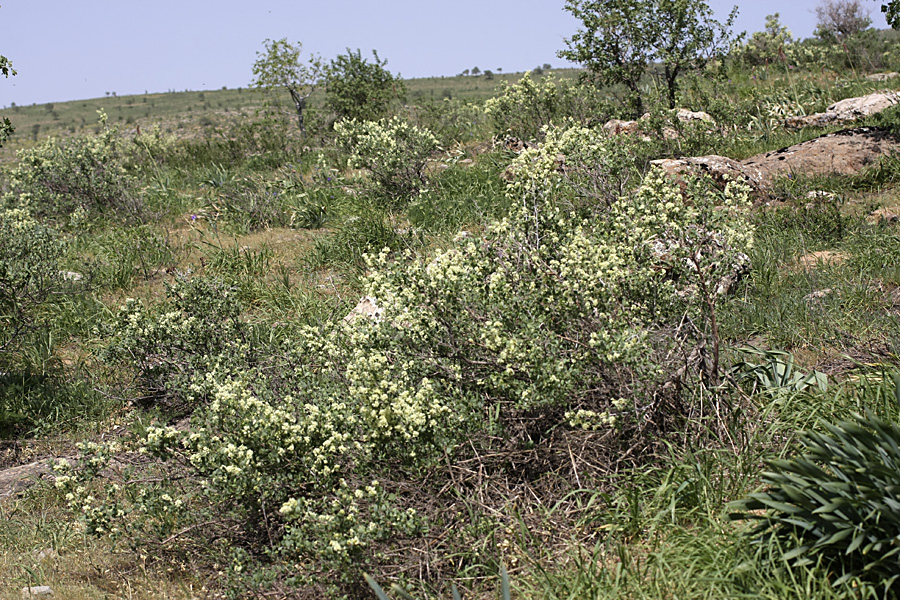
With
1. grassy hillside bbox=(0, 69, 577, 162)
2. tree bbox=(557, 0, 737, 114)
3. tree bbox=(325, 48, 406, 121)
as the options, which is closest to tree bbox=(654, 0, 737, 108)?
tree bbox=(557, 0, 737, 114)

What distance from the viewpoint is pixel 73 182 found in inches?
353

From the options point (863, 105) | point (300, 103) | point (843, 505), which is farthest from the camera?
point (300, 103)

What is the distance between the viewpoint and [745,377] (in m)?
3.58

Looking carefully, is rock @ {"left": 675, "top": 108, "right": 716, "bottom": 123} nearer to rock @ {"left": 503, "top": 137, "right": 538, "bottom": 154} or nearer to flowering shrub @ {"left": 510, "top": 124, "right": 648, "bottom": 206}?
rock @ {"left": 503, "top": 137, "right": 538, "bottom": 154}

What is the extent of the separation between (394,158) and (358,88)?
20.0 feet

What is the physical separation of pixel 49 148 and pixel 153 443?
25.6ft

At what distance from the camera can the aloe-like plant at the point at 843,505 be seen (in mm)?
2234

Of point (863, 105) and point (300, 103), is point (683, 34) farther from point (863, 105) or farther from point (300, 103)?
point (300, 103)

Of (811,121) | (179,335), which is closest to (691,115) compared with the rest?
(811,121)

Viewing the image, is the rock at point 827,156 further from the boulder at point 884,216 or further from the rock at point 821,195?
the boulder at point 884,216

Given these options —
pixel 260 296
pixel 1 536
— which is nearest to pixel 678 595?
pixel 1 536

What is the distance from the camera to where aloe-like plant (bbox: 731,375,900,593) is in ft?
7.33

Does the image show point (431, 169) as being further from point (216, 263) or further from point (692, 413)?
point (692, 413)

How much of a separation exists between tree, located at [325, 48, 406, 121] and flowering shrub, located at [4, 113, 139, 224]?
16.8 ft
